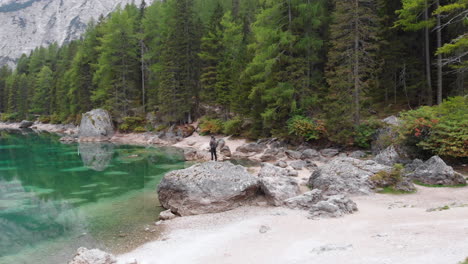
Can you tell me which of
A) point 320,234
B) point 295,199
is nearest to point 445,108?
point 295,199

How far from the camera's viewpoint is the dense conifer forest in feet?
72.9

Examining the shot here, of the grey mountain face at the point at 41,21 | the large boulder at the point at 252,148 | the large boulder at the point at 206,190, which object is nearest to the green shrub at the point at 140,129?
the large boulder at the point at 252,148

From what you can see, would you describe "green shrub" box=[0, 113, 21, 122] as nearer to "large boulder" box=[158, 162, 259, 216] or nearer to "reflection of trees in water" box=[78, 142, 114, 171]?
"reflection of trees in water" box=[78, 142, 114, 171]

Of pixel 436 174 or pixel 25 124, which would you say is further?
pixel 25 124

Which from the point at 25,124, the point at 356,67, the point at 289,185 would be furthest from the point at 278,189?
the point at 25,124

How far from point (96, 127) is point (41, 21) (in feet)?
478

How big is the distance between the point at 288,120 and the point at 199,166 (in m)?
14.5

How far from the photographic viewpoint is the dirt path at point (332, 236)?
639cm

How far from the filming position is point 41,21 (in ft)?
511

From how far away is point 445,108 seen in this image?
618 inches

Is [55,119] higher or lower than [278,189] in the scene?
higher

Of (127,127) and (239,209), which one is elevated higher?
(127,127)

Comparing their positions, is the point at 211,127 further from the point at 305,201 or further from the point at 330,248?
the point at 330,248

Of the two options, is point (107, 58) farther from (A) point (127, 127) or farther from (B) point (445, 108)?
(B) point (445, 108)
